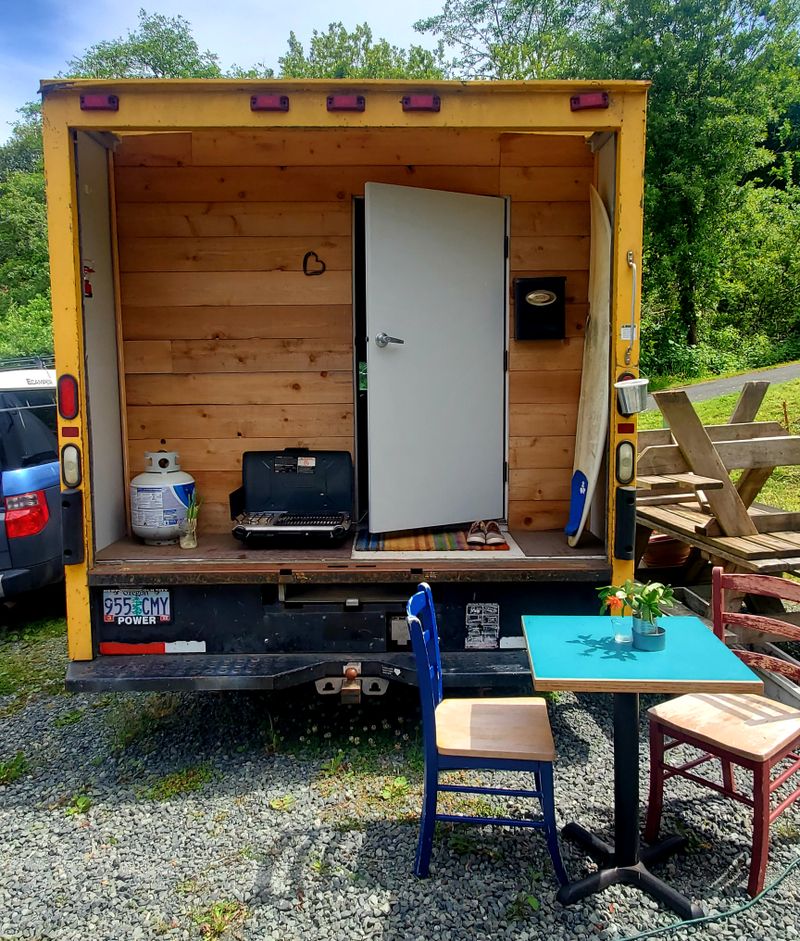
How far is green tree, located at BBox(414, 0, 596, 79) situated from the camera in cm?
2323

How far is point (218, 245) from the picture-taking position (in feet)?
13.5

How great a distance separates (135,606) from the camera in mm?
3271

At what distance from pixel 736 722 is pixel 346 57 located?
33.9 metres

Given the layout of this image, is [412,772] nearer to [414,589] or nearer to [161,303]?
[414,589]

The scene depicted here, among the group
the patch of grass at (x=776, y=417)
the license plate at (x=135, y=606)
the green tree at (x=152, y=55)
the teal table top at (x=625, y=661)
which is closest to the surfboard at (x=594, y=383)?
the teal table top at (x=625, y=661)

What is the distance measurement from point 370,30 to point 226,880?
34.3 m

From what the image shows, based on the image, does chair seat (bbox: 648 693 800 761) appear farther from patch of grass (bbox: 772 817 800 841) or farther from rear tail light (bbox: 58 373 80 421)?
rear tail light (bbox: 58 373 80 421)

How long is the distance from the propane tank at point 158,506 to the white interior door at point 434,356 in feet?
3.42

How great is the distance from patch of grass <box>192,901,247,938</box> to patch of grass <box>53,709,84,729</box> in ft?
5.85

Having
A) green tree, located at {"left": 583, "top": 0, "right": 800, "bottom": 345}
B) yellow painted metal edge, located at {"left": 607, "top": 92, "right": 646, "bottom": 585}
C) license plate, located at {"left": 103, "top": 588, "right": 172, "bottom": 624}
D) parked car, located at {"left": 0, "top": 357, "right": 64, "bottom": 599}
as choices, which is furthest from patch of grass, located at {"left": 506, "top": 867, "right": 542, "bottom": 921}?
green tree, located at {"left": 583, "top": 0, "right": 800, "bottom": 345}

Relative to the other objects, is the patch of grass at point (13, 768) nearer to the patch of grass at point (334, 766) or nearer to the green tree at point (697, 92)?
the patch of grass at point (334, 766)

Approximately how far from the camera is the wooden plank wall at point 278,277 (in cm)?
407

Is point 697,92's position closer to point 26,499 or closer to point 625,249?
point 625,249

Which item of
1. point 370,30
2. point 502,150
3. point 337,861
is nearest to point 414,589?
point 337,861
